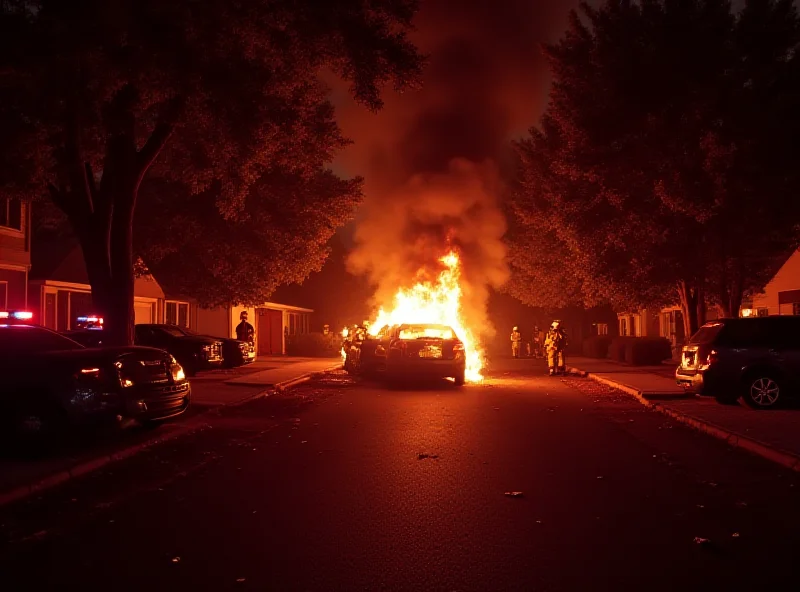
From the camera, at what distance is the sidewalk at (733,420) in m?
8.90

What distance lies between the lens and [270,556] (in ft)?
16.7

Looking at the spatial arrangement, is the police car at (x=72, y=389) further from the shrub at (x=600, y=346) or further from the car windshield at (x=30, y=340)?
the shrub at (x=600, y=346)

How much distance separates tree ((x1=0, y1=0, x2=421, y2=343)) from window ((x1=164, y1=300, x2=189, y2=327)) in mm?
17039

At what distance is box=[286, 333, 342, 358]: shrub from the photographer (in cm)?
3619

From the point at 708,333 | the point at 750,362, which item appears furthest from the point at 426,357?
the point at 750,362

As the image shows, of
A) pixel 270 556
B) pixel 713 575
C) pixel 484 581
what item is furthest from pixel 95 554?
pixel 713 575

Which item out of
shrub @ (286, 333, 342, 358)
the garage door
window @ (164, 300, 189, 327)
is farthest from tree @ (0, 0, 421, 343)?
shrub @ (286, 333, 342, 358)

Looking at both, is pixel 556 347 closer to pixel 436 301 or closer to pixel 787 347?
pixel 787 347

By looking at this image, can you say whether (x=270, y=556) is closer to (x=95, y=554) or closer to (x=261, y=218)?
(x=95, y=554)

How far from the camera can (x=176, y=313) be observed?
33.2m

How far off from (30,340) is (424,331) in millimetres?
11288

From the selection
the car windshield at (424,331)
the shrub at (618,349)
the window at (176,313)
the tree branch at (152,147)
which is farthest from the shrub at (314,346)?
the tree branch at (152,147)

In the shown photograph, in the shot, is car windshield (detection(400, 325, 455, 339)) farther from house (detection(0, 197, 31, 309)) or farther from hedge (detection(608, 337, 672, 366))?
house (detection(0, 197, 31, 309))

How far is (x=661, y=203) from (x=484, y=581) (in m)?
16.8
